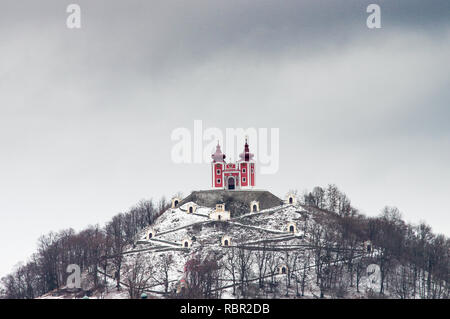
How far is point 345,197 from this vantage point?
186 metres

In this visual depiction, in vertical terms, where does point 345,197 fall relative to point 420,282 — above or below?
above

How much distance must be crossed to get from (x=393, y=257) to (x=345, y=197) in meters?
23.9

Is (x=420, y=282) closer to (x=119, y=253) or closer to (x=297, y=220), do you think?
(x=297, y=220)

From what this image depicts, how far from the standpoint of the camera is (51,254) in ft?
563
